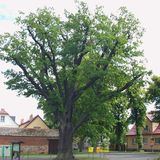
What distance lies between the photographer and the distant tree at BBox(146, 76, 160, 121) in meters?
61.6

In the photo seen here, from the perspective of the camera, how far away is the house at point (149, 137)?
78.8 metres

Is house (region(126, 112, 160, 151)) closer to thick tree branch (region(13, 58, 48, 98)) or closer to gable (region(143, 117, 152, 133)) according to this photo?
gable (region(143, 117, 152, 133))

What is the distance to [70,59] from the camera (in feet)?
146

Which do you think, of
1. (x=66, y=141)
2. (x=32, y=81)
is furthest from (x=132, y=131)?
(x=32, y=81)

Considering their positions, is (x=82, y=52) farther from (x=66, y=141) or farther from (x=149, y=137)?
(x=149, y=137)

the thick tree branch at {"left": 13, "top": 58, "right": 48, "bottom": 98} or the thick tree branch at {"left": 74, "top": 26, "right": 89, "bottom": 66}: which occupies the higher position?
the thick tree branch at {"left": 74, "top": 26, "right": 89, "bottom": 66}

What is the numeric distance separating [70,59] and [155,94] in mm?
21842

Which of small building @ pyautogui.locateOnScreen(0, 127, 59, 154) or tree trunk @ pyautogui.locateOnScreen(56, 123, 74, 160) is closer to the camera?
tree trunk @ pyautogui.locateOnScreen(56, 123, 74, 160)

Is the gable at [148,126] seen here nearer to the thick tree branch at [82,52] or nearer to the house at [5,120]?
the house at [5,120]

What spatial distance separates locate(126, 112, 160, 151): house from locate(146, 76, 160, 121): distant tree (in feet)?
49.6

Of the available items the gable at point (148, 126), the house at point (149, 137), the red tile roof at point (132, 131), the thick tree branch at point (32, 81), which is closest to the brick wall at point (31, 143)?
the thick tree branch at point (32, 81)

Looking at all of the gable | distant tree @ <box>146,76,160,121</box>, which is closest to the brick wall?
distant tree @ <box>146,76,160,121</box>

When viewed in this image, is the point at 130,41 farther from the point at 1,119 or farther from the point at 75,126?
the point at 1,119

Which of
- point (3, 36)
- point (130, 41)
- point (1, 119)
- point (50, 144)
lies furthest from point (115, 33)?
point (1, 119)
